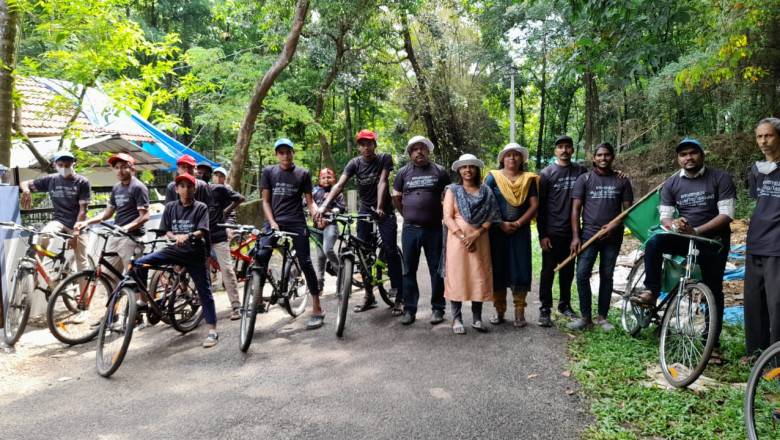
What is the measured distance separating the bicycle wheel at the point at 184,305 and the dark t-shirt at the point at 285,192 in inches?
48.4

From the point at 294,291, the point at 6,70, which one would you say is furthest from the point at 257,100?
the point at 294,291

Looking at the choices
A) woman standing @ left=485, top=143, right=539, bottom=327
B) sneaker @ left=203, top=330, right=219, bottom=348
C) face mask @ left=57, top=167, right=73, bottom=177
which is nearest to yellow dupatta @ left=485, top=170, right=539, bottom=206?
woman standing @ left=485, top=143, right=539, bottom=327

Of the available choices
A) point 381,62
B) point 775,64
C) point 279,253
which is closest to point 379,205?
point 279,253

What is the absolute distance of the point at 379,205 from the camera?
5812mm

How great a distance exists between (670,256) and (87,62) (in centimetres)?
804

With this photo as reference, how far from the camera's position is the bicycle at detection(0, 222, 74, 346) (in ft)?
17.6

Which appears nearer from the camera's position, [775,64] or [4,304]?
[4,304]

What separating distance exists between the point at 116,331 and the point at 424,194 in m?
3.34

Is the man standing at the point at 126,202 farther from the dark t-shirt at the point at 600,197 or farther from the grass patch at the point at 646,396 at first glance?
the grass patch at the point at 646,396

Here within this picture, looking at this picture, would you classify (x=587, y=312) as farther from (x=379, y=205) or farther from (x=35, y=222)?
(x=35, y=222)

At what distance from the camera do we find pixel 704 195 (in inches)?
172

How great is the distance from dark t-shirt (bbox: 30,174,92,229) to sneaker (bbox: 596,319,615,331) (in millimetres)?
6560

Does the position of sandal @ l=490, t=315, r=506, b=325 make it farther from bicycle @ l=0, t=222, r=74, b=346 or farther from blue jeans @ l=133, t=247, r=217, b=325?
bicycle @ l=0, t=222, r=74, b=346

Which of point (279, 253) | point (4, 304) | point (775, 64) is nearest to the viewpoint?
point (4, 304)
